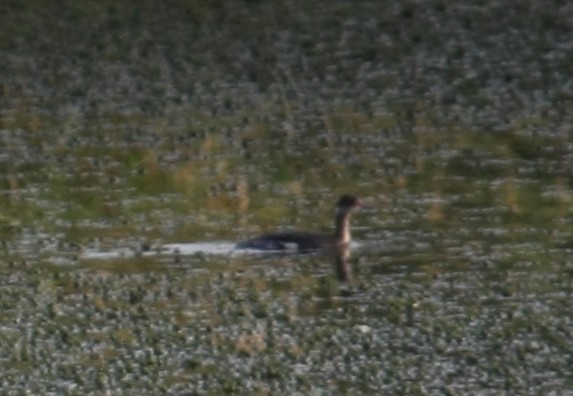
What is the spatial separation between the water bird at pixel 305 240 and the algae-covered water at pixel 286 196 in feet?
0.33

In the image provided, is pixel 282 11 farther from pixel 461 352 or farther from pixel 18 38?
pixel 461 352

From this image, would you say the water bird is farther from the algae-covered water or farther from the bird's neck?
the algae-covered water

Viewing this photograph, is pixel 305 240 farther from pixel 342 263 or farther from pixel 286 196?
pixel 286 196

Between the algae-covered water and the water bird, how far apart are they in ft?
0.33

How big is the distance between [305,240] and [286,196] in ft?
4.88

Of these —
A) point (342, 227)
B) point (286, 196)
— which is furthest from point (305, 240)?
point (286, 196)

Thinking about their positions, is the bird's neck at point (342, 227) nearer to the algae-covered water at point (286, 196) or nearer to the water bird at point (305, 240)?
the water bird at point (305, 240)

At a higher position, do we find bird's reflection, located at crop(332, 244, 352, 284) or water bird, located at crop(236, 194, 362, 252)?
water bird, located at crop(236, 194, 362, 252)

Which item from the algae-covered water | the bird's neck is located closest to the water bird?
the bird's neck

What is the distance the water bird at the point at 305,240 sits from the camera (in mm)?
14008

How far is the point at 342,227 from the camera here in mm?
14430

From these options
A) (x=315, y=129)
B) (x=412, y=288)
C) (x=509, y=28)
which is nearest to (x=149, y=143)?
(x=315, y=129)

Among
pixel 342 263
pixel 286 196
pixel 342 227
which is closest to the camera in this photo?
pixel 342 263

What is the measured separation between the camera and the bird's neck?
1434cm
